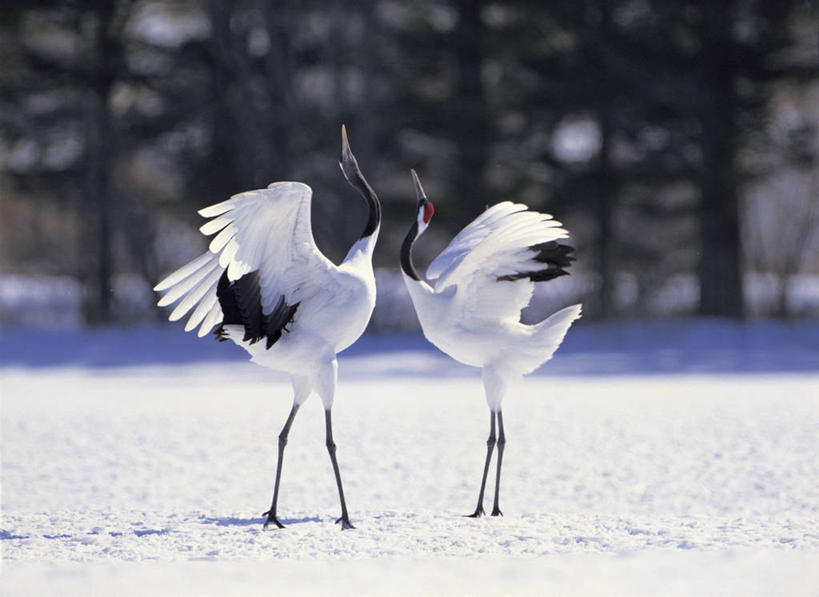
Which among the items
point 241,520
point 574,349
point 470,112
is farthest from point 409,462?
point 470,112

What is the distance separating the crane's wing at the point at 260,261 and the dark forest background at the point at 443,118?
37.4 feet

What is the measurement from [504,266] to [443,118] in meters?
14.5

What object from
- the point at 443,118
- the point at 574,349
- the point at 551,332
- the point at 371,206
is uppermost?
the point at 443,118

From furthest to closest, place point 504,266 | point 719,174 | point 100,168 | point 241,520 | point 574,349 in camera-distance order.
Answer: point 100,168, point 719,174, point 574,349, point 241,520, point 504,266

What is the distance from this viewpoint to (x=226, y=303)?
6.43m

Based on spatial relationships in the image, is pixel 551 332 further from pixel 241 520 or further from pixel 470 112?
pixel 470 112

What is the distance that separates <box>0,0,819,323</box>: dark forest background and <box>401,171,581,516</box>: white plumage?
11435mm

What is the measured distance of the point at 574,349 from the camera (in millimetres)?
17250

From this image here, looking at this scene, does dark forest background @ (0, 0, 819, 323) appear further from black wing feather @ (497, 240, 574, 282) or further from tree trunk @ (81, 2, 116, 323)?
black wing feather @ (497, 240, 574, 282)

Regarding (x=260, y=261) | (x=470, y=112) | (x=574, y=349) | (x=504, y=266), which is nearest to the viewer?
(x=260, y=261)

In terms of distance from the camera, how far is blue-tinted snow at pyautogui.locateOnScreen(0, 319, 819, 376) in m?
15.2

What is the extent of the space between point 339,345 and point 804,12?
1439cm

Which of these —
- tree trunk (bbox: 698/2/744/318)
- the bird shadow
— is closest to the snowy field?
the bird shadow

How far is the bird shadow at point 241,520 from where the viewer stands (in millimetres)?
6621
